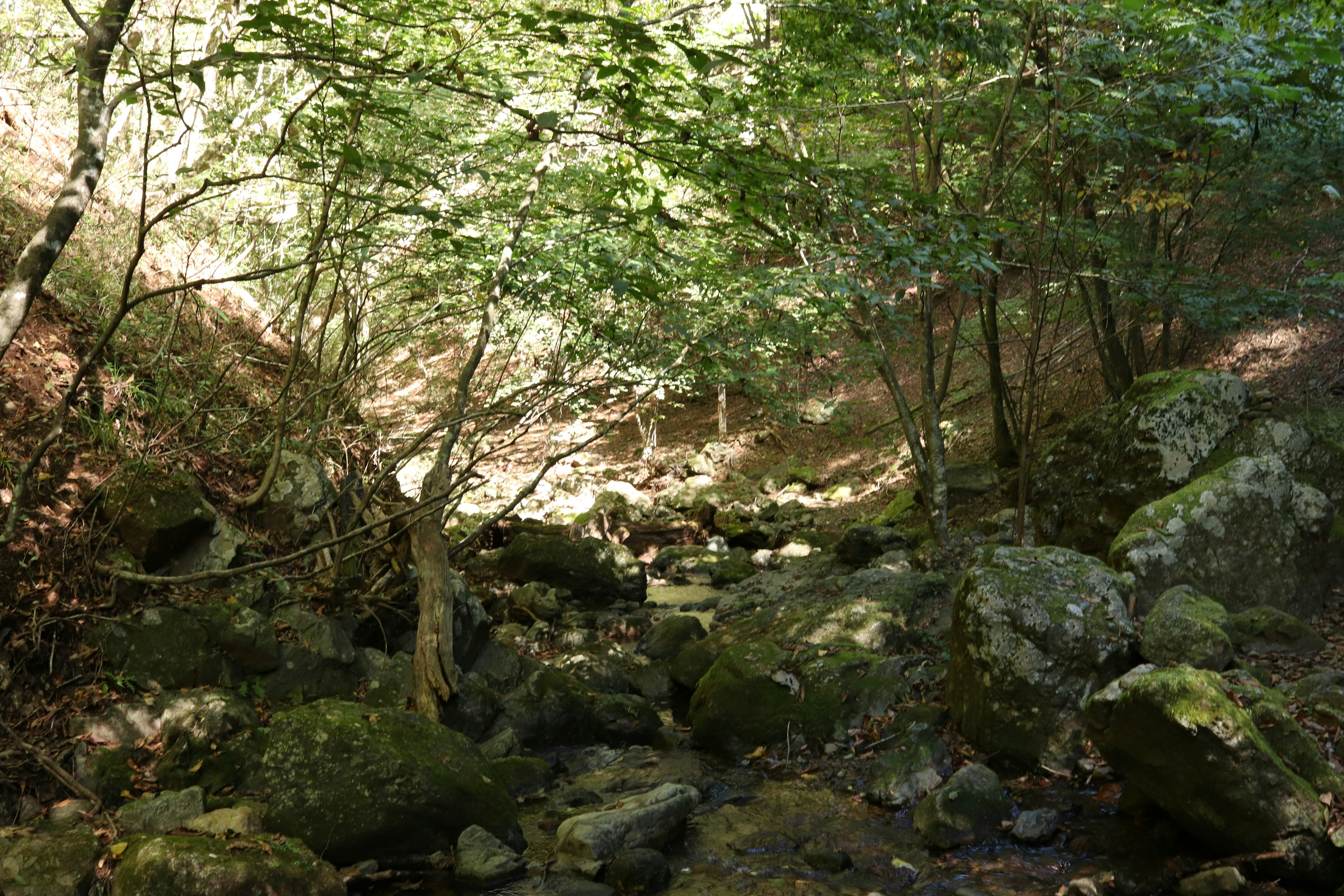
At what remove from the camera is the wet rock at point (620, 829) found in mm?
4641

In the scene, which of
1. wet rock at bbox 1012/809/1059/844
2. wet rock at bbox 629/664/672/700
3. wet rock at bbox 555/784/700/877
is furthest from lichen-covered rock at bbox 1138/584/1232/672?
wet rock at bbox 629/664/672/700

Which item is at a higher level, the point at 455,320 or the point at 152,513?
the point at 455,320

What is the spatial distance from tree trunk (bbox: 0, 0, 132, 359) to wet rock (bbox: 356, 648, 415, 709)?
357cm

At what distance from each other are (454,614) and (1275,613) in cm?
622

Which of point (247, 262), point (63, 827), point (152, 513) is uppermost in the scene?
point (247, 262)

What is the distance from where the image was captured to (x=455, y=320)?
32.1 ft

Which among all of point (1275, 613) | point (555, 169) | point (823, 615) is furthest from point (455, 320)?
point (1275, 613)

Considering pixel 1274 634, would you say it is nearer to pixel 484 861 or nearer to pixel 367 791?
pixel 484 861

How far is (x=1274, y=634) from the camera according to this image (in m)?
5.96

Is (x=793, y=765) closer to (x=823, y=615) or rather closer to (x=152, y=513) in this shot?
(x=823, y=615)

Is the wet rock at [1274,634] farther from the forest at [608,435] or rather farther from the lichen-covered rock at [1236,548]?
the lichen-covered rock at [1236,548]

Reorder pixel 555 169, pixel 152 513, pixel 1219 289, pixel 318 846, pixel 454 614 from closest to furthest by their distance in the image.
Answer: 1. pixel 318 846
2. pixel 152 513
3. pixel 454 614
4. pixel 1219 289
5. pixel 555 169

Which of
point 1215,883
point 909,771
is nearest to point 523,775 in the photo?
point 909,771

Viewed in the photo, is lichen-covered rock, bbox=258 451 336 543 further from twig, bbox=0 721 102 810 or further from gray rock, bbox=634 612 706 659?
gray rock, bbox=634 612 706 659
